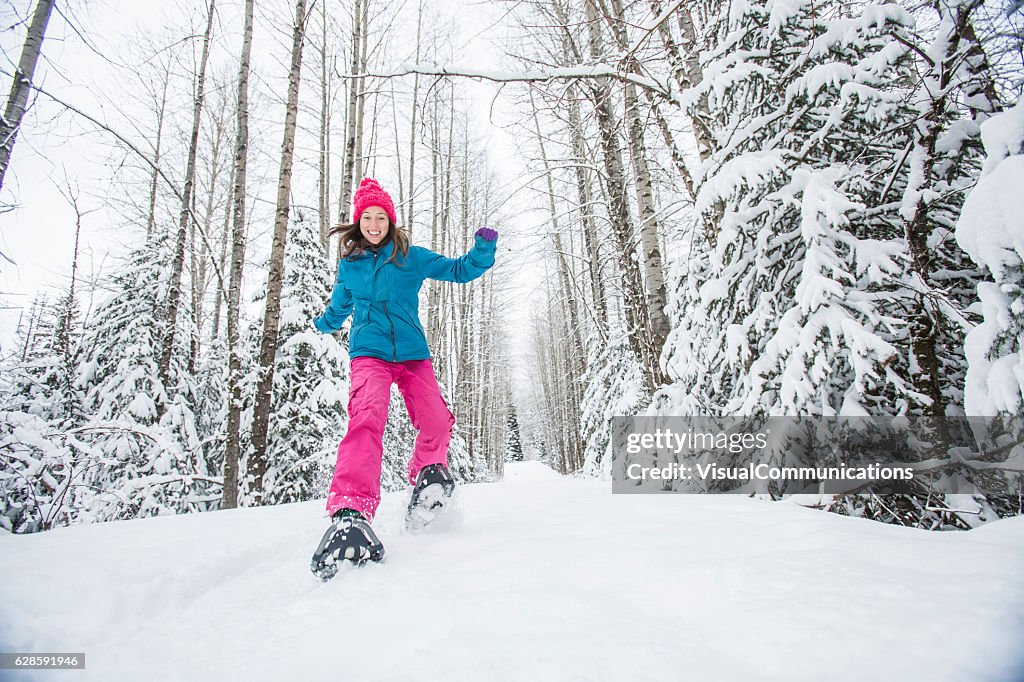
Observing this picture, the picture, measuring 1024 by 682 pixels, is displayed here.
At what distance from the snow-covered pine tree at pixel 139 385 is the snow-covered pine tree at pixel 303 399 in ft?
3.57

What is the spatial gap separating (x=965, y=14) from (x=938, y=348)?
1588 mm

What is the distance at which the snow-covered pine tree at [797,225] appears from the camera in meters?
2.30

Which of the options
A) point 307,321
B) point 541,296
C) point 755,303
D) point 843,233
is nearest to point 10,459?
point 307,321

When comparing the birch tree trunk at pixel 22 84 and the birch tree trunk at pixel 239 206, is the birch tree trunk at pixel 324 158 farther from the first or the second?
the birch tree trunk at pixel 22 84

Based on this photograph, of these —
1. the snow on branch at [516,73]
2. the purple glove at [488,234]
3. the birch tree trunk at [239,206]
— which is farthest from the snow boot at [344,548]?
the birch tree trunk at [239,206]

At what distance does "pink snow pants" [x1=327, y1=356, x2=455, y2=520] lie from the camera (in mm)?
1905

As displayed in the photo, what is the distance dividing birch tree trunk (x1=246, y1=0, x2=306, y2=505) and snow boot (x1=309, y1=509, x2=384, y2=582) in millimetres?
3988

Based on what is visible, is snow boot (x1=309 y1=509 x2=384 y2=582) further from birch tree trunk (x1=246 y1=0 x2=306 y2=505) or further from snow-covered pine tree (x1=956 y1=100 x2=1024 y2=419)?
birch tree trunk (x1=246 y1=0 x2=306 y2=505)

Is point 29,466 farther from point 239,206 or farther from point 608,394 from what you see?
point 608,394

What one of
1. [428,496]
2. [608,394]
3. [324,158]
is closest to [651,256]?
[428,496]

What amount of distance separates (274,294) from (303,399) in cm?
279

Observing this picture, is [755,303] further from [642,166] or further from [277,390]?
[277,390]

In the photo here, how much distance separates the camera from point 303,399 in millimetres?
7391

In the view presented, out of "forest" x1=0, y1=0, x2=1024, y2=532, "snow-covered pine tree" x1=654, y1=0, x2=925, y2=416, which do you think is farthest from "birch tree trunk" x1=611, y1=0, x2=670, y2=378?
"snow-covered pine tree" x1=654, y1=0, x2=925, y2=416
